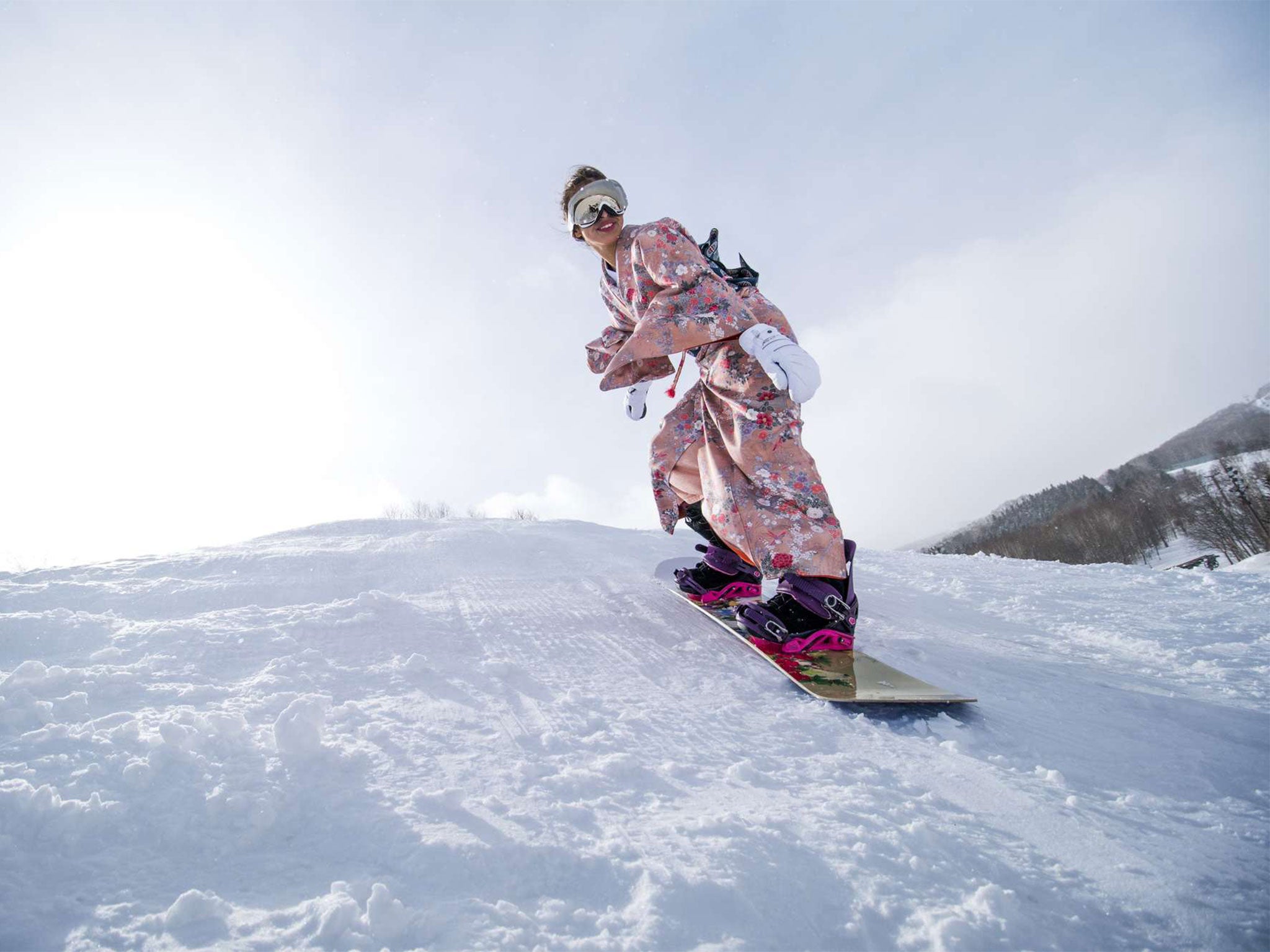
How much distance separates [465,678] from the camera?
1.46 metres

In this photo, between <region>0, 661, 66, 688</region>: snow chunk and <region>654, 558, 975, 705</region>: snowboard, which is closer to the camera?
<region>0, 661, 66, 688</region>: snow chunk

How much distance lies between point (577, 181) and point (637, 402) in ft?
3.23

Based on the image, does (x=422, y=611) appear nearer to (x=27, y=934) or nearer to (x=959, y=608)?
(x=27, y=934)

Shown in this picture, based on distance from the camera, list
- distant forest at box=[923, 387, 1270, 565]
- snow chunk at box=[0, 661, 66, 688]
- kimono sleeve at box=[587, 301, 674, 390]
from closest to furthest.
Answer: snow chunk at box=[0, 661, 66, 688] → kimono sleeve at box=[587, 301, 674, 390] → distant forest at box=[923, 387, 1270, 565]

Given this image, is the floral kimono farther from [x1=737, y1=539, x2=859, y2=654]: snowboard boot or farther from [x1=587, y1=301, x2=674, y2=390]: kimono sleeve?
[x1=587, y1=301, x2=674, y2=390]: kimono sleeve

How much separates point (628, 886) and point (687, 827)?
0.14 m

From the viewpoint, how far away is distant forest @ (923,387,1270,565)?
149 ft

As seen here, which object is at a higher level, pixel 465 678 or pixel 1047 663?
pixel 465 678

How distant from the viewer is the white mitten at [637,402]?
2701 mm

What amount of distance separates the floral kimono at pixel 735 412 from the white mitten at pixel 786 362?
0.13 m

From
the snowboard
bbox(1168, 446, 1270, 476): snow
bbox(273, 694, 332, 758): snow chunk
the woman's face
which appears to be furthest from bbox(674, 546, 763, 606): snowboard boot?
bbox(1168, 446, 1270, 476): snow

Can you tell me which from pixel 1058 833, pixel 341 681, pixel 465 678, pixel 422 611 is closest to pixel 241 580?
pixel 422 611

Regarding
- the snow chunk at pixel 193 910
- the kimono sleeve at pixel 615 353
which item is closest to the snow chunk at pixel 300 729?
the snow chunk at pixel 193 910

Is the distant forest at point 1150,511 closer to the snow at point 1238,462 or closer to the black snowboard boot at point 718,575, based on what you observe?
the snow at point 1238,462
